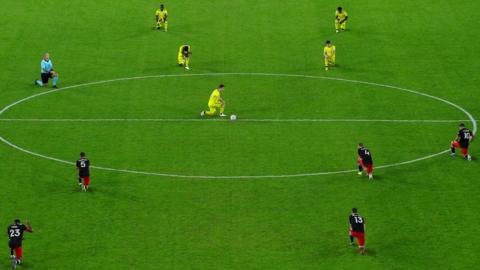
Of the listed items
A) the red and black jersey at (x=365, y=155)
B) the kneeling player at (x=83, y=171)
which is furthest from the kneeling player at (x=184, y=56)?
the red and black jersey at (x=365, y=155)

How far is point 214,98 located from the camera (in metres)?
59.9

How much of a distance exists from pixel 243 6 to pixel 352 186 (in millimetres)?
32096

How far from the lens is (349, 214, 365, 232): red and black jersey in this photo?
145 feet

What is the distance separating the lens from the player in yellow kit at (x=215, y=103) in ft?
196

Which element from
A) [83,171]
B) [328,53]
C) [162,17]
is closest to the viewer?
[83,171]

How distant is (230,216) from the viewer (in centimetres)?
4834

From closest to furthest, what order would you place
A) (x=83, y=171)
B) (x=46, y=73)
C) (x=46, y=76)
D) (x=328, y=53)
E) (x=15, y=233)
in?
(x=15, y=233) < (x=83, y=171) < (x=46, y=73) < (x=46, y=76) < (x=328, y=53)

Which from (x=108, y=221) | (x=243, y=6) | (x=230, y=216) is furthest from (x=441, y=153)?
(x=243, y=6)

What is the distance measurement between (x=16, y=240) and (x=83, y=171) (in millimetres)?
7540

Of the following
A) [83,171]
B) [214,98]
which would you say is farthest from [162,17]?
[83,171]

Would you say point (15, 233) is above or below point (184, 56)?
below

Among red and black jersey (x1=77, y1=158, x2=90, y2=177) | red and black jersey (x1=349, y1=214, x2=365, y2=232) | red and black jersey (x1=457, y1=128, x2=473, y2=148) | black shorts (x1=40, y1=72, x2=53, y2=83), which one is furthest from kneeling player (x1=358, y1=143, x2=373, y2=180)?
black shorts (x1=40, y1=72, x2=53, y2=83)

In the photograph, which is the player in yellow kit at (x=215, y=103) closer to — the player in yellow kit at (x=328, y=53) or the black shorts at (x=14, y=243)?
the player in yellow kit at (x=328, y=53)

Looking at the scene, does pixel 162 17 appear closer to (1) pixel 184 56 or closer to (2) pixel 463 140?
(1) pixel 184 56
